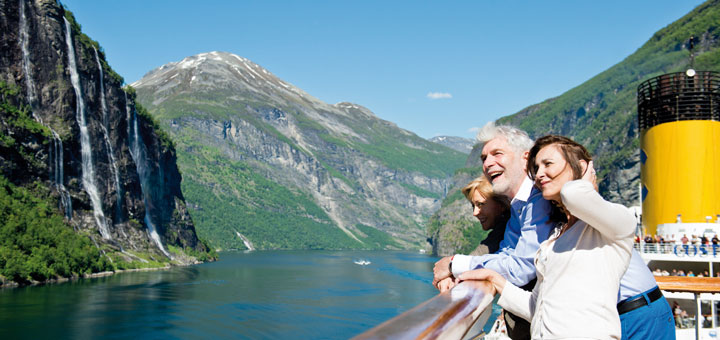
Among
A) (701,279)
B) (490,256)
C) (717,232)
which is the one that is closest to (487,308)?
(490,256)

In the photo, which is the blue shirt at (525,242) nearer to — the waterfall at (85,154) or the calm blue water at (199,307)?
the calm blue water at (199,307)

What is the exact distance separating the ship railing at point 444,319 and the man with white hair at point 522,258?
1.64 ft

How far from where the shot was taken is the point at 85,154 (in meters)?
59.8

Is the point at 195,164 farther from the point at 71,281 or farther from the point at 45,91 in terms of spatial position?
the point at 71,281

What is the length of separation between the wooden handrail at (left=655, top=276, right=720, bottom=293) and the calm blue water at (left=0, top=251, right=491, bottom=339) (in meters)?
25.7

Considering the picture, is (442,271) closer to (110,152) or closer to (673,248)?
(673,248)

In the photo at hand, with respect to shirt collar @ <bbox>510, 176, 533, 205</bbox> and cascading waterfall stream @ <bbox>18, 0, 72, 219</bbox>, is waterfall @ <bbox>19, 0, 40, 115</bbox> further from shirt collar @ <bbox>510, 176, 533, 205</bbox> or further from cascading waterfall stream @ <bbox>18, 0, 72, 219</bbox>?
shirt collar @ <bbox>510, 176, 533, 205</bbox>

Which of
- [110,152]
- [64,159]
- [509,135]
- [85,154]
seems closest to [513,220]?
[509,135]

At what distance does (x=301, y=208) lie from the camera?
192 m

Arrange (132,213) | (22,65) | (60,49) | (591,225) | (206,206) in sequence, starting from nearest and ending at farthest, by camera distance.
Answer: (591,225), (22,65), (60,49), (132,213), (206,206)

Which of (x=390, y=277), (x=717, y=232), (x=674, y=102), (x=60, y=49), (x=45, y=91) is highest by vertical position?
(x=60, y=49)

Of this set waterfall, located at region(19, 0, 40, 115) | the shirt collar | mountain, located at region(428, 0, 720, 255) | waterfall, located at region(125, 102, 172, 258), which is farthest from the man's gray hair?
waterfall, located at region(125, 102, 172, 258)

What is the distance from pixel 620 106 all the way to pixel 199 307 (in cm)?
8978

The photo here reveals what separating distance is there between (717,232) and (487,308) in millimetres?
15864
